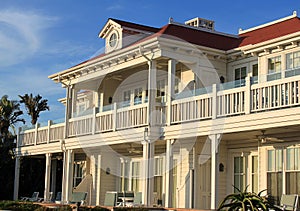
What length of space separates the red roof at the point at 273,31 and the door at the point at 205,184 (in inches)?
206

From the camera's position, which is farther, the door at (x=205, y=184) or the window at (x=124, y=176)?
the window at (x=124, y=176)

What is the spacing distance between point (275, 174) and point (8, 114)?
2357 cm

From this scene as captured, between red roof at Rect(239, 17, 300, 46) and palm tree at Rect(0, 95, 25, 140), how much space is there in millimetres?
19224

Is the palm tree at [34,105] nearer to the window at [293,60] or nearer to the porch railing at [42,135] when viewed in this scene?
the porch railing at [42,135]

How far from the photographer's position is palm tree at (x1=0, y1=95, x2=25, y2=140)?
35.5 meters

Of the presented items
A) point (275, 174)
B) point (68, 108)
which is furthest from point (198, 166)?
point (68, 108)

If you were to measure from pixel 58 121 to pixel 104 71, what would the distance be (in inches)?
180

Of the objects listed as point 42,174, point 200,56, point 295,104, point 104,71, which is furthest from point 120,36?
point 42,174

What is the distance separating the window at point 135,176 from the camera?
981 inches

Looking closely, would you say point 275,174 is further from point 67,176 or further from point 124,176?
point 67,176

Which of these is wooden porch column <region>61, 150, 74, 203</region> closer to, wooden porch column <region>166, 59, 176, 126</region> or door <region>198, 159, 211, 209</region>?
door <region>198, 159, 211, 209</region>

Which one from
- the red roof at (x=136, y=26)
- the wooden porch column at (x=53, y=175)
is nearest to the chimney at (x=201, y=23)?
the red roof at (x=136, y=26)

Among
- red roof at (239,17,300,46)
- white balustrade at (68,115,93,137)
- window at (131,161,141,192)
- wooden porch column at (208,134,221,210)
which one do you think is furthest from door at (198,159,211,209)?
white balustrade at (68,115,93,137)

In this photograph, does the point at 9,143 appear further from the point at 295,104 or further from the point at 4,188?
the point at 295,104
